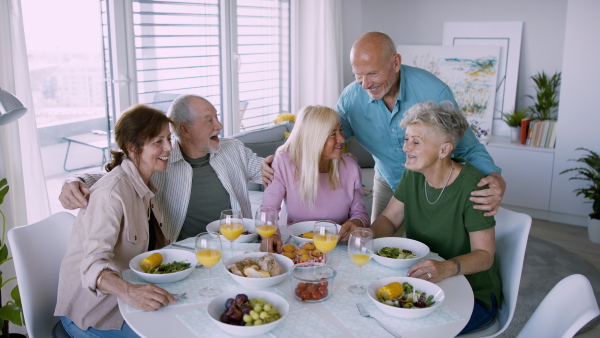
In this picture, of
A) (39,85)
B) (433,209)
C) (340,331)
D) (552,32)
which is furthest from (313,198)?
(552,32)

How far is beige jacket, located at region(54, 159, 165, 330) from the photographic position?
1972mm

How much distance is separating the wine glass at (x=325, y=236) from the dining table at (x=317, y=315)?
5 cm

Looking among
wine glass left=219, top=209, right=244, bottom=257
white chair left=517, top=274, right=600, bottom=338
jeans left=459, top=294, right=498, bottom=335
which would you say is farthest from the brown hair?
white chair left=517, top=274, right=600, bottom=338

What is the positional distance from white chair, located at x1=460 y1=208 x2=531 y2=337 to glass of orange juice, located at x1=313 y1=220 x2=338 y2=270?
24.5 inches

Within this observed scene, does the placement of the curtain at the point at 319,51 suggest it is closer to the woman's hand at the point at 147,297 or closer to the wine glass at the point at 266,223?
the wine glass at the point at 266,223

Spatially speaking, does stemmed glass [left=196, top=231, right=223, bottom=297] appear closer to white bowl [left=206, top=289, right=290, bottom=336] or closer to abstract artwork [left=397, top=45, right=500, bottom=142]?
white bowl [left=206, top=289, right=290, bottom=336]

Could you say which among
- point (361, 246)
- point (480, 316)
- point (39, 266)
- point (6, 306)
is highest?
point (361, 246)

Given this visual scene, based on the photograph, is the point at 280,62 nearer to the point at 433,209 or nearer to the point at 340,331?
the point at 433,209

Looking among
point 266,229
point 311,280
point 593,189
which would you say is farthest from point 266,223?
point 593,189

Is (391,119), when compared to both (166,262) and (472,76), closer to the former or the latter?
(166,262)

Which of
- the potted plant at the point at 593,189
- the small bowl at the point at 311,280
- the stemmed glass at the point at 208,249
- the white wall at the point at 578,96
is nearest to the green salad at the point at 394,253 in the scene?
the small bowl at the point at 311,280

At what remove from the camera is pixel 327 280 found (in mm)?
1806

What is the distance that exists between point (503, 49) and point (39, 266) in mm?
4615

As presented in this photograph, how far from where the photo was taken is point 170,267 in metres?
1.99
